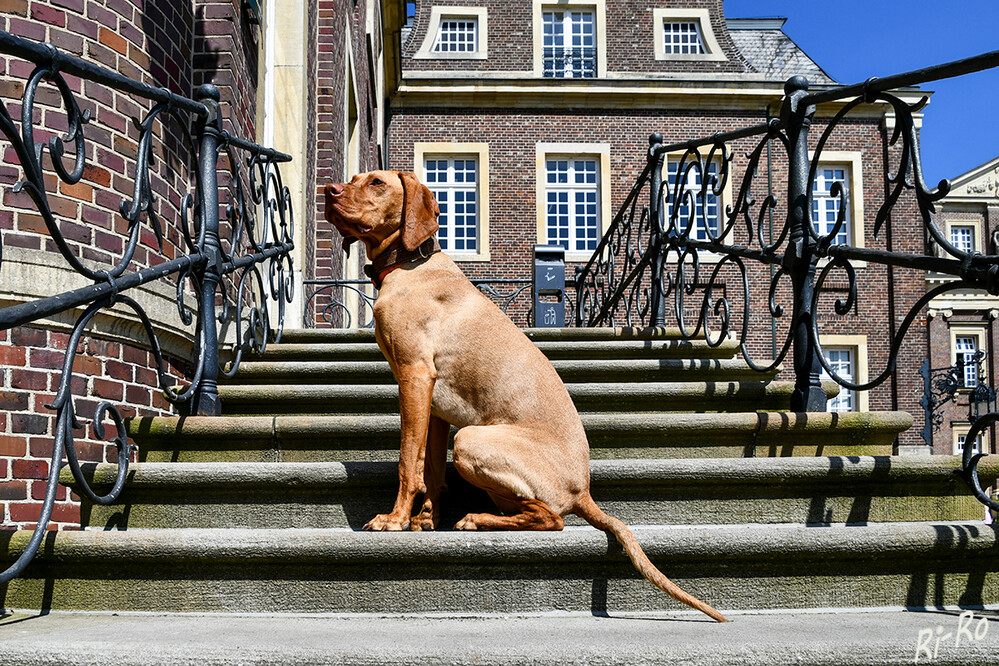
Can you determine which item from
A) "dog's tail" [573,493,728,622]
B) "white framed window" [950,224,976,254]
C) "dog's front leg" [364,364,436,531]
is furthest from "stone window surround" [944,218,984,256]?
"dog's tail" [573,493,728,622]

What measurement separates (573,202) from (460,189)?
259cm

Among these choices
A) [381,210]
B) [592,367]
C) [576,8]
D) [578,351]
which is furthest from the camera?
[576,8]

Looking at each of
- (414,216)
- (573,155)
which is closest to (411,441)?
(414,216)

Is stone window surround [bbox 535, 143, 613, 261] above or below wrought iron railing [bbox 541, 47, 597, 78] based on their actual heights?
below

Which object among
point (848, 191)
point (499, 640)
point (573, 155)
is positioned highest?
point (573, 155)

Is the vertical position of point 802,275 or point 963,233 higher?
point 963,233

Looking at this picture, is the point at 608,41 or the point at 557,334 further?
the point at 608,41

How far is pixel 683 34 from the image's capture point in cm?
2103

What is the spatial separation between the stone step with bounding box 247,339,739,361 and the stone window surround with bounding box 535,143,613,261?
47.1 feet

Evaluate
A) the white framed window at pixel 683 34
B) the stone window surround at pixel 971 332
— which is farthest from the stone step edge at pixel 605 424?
the stone window surround at pixel 971 332

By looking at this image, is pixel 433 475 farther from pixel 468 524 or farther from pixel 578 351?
pixel 578 351

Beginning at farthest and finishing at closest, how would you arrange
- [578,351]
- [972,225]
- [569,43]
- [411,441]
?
[972,225], [569,43], [578,351], [411,441]

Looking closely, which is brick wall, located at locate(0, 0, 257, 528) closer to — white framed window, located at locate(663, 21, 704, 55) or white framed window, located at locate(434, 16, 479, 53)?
A: white framed window, located at locate(434, 16, 479, 53)

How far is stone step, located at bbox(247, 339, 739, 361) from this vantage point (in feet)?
15.6
